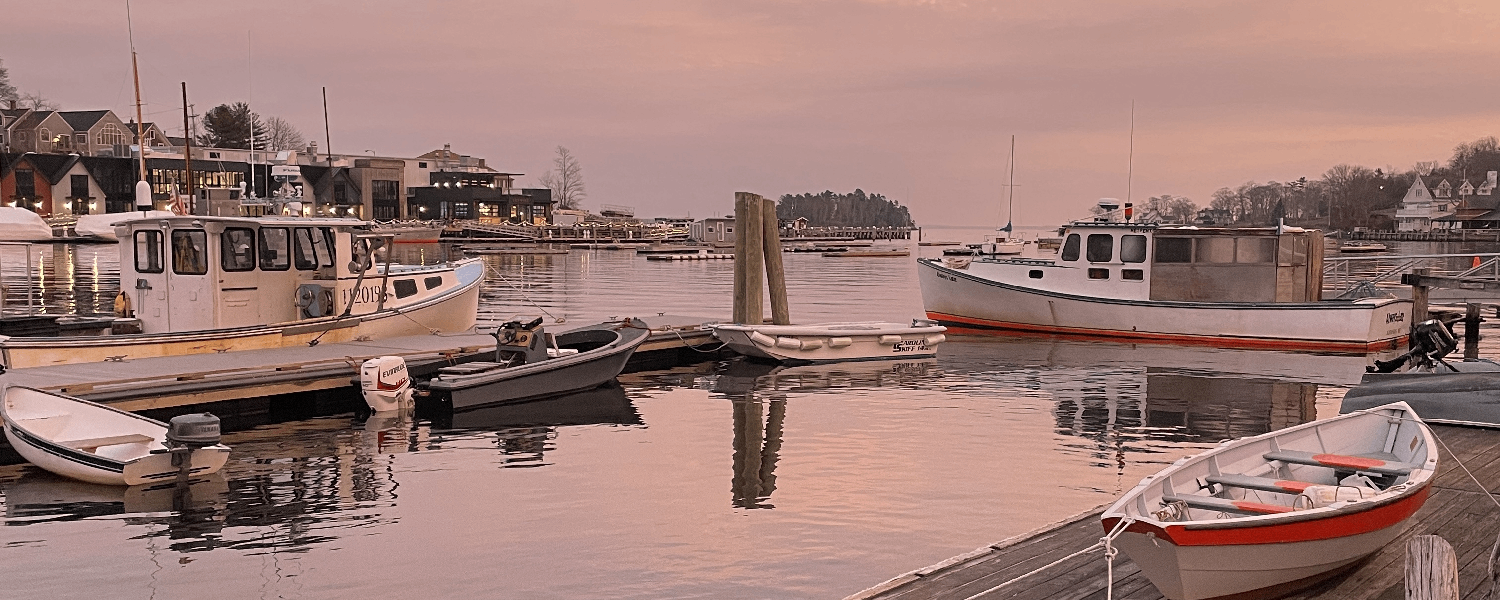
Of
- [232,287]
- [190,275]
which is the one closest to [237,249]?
[232,287]

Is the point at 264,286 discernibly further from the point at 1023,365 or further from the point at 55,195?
the point at 55,195

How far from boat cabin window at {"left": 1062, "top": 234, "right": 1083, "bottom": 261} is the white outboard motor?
57.5ft

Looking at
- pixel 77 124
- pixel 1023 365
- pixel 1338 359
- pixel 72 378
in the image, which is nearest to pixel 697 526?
pixel 72 378

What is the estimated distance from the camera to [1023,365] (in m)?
25.4

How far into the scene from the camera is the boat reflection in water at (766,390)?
14.3 metres

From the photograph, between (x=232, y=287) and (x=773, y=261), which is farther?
(x=773, y=261)

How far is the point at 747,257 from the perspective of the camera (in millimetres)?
24500

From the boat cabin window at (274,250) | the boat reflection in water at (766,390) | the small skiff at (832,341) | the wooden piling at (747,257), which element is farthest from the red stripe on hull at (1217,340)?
the boat cabin window at (274,250)

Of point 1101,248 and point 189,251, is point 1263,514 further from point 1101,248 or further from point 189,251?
point 1101,248

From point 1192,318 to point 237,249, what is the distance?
20732 millimetres

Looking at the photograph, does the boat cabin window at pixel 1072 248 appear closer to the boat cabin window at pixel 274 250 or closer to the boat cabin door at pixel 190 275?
the boat cabin window at pixel 274 250

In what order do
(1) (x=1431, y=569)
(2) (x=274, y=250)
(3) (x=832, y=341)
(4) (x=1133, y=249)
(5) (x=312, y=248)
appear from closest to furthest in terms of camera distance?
(1) (x=1431, y=569), (2) (x=274, y=250), (5) (x=312, y=248), (3) (x=832, y=341), (4) (x=1133, y=249)

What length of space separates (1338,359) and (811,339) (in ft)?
39.1

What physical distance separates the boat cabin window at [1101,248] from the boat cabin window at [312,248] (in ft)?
58.3
